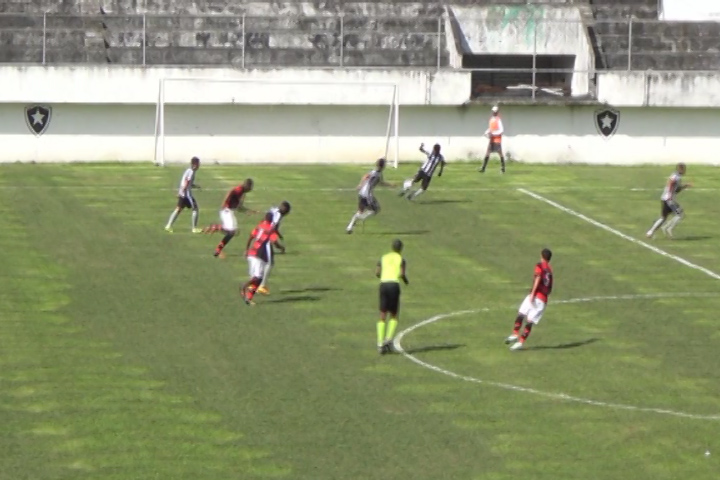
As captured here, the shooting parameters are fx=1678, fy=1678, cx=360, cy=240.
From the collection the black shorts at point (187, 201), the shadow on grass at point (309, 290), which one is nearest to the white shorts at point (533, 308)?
the shadow on grass at point (309, 290)

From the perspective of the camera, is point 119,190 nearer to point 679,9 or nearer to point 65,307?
point 65,307

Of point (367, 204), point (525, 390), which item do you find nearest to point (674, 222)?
point (367, 204)

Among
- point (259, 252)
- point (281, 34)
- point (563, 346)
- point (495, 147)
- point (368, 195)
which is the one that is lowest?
point (563, 346)

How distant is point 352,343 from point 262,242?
343cm

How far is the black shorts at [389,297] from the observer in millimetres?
25750

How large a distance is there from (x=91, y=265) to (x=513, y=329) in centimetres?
1040

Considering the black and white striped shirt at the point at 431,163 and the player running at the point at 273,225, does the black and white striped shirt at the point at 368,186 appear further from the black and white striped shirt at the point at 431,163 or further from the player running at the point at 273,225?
the player running at the point at 273,225

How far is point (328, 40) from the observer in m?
53.8

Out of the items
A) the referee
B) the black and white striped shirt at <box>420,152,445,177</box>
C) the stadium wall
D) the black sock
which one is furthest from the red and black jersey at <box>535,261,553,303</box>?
the stadium wall

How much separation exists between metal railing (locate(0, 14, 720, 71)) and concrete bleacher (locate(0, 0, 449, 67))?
1.3 inches

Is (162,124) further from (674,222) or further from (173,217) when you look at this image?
(674,222)

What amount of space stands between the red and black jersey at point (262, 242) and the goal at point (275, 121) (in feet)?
68.0

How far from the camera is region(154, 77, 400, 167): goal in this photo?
166 feet

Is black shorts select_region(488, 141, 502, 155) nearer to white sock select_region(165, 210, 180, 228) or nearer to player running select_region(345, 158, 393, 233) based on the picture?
player running select_region(345, 158, 393, 233)
